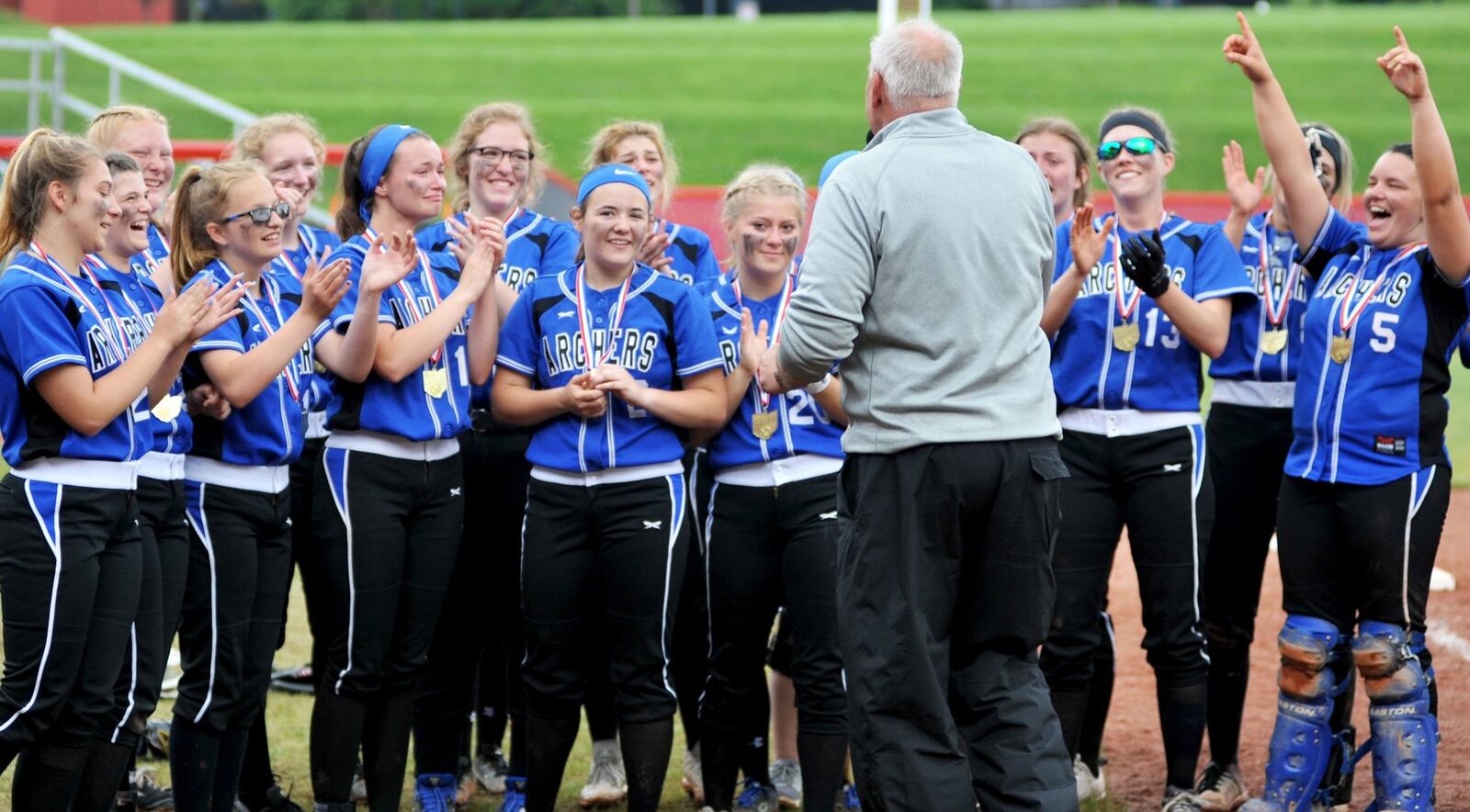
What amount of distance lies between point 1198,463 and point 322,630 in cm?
288

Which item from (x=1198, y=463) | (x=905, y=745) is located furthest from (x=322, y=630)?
(x=1198, y=463)

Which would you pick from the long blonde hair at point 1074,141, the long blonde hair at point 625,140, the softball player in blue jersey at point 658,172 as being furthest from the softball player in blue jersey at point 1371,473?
the long blonde hair at point 625,140

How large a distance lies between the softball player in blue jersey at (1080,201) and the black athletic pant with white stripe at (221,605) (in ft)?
9.11

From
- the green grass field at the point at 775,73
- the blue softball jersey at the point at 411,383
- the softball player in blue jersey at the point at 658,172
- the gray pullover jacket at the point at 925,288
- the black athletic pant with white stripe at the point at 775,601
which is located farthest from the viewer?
the green grass field at the point at 775,73

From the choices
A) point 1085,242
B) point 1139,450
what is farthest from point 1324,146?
point 1139,450

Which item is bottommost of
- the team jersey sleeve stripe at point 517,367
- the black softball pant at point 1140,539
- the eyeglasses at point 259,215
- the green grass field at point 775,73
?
the black softball pant at point 1140,539

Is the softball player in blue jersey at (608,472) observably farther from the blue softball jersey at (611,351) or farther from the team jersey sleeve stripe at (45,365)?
the team jersey sleeve stripe at (45,365)

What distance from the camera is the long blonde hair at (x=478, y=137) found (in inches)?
220

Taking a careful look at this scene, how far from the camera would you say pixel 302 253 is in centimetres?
552

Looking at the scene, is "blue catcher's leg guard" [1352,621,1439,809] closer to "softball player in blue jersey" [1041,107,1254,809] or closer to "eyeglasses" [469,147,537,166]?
"softball player in blue jersey" [1041,107,1254,809]

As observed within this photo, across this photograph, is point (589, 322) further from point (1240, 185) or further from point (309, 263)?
point (1240, 185)

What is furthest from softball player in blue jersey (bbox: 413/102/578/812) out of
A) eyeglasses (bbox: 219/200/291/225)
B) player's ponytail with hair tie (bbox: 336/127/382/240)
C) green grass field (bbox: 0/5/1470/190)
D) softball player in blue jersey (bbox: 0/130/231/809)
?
green grass field (bbox: 0/5/1470/190)

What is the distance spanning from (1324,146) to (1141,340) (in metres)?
1.13

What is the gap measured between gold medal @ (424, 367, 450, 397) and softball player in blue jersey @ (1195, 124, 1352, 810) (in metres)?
2.64
